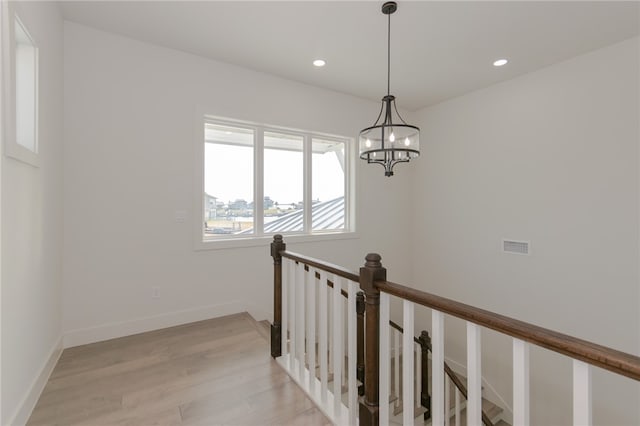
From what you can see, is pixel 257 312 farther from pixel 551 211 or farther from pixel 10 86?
pixel 551 211

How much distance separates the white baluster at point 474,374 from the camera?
42.4 inches

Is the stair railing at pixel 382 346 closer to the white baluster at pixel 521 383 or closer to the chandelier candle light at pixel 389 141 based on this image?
the white baluster at pixel 521 383

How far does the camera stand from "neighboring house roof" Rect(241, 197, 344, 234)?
391 cm

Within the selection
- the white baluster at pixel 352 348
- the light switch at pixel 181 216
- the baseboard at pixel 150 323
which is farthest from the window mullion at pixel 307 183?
the white baluster at pixel 352 348

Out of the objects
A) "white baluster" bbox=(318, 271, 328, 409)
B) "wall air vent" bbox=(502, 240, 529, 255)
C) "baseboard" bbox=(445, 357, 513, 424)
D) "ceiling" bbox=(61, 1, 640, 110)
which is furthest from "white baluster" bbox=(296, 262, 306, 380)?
"wall air vent" bbox=(502, 240, 529, 255)

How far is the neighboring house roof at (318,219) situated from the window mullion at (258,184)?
0.10 m

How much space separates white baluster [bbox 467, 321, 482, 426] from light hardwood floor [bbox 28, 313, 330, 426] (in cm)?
103

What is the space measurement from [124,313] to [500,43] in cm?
455

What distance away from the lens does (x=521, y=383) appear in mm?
950

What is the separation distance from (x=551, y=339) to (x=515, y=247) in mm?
3428

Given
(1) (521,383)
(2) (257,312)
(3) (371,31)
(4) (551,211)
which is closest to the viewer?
(1) (521,383)

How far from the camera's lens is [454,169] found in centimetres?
449

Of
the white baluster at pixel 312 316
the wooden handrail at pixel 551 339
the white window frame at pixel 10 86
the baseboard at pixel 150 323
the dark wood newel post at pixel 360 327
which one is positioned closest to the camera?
the wooden handrail at pixel 551 339

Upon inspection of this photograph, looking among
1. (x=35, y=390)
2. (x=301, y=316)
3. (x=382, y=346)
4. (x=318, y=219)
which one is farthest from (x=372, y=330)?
(x=318, y=219)
